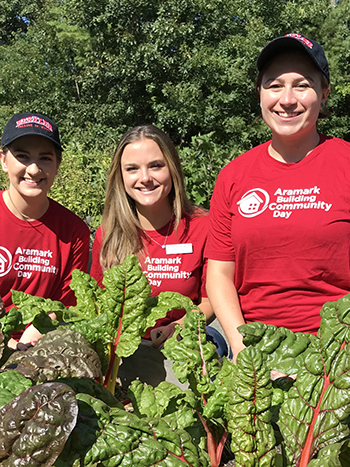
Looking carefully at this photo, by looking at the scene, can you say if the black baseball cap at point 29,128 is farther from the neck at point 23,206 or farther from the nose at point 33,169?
the neck at point 23,206

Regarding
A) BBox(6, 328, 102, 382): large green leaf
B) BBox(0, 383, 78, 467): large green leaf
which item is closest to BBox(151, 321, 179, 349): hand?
BBox(6, 328, 102, 382): large green leaf

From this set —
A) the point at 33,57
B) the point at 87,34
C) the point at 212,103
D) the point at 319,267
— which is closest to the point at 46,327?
the point at 319,267

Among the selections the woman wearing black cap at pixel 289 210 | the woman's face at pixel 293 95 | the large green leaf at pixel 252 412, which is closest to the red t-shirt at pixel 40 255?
the woman wearing black cap at pixel 289 210

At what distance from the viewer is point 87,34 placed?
19.4 meters

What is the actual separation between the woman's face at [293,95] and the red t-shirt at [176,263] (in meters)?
0.97

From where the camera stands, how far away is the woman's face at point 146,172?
275cm

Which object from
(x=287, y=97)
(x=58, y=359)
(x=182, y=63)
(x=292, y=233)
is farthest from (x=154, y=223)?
(x=182, y=63)

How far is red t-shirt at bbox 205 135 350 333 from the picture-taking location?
6.53 ft

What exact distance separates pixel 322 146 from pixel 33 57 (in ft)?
70.7

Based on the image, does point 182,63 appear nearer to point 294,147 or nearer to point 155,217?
point 155,217

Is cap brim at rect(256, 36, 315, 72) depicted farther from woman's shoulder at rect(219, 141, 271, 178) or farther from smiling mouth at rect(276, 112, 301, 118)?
woman's shoulder at rect(219, 141, 271, 178)

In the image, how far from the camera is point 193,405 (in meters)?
1.45

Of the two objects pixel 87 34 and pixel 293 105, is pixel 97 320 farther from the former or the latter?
pixel 87 34

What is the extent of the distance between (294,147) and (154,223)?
110 cm
